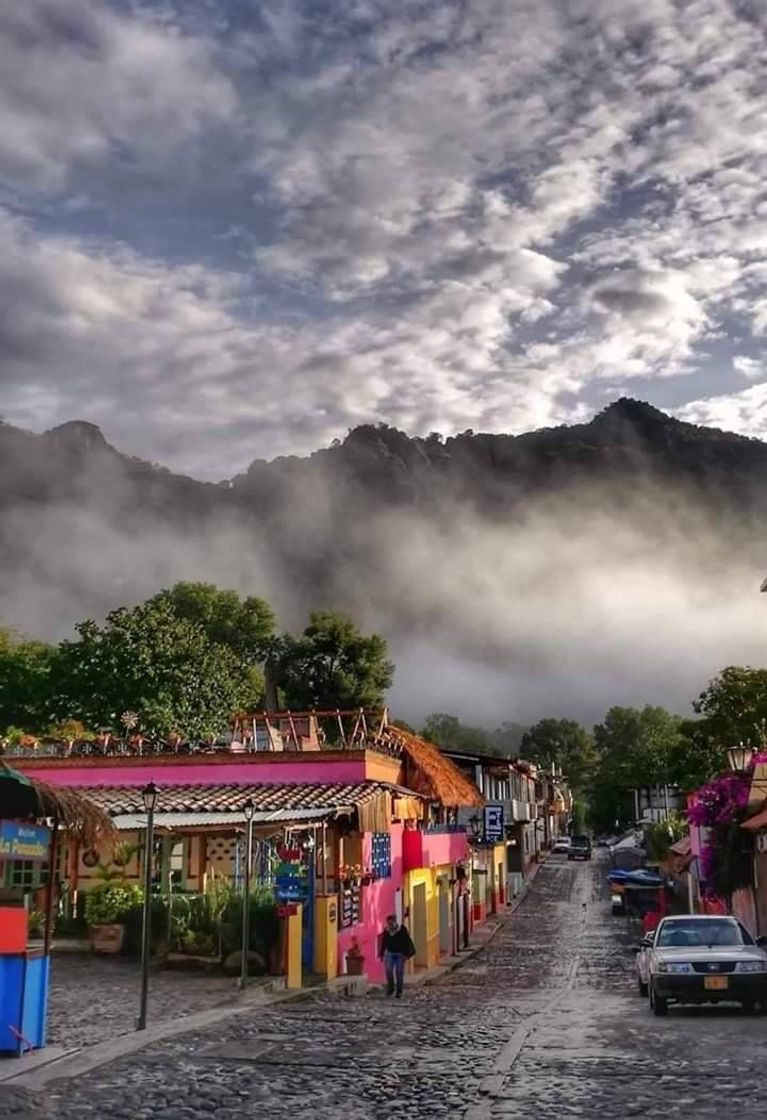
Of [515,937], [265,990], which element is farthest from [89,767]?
[515,937]

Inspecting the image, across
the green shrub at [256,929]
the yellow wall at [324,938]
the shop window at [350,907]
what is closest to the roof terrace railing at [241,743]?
the shop window at [350,907]

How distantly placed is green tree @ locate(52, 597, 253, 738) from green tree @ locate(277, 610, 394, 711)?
1162cm

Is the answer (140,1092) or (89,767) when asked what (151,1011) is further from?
(89,767)

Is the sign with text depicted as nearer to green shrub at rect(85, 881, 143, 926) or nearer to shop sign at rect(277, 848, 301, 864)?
green shrub at rect(85, 881, 143, 926)

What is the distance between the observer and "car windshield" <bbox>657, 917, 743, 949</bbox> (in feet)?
55.1

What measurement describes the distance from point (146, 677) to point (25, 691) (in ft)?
28.2

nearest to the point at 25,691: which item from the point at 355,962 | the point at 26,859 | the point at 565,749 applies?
the point at 355,962

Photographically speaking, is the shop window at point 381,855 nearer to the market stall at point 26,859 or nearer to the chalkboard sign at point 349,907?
the chalkboard sign at point 349,907

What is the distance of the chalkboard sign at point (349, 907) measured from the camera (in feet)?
74.3

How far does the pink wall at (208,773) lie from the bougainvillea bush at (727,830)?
9.31 metres

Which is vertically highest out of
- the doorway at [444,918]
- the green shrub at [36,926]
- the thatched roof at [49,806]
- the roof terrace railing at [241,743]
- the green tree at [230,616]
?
the green tree at [230,616]

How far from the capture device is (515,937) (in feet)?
142

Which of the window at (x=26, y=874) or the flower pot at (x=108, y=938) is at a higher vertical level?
the window at (x=26, y=874)

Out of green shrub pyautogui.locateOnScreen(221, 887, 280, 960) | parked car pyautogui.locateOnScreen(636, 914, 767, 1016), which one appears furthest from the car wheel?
green shrub pyautogui.locateOnScreen(221, 887, 280, 960)
